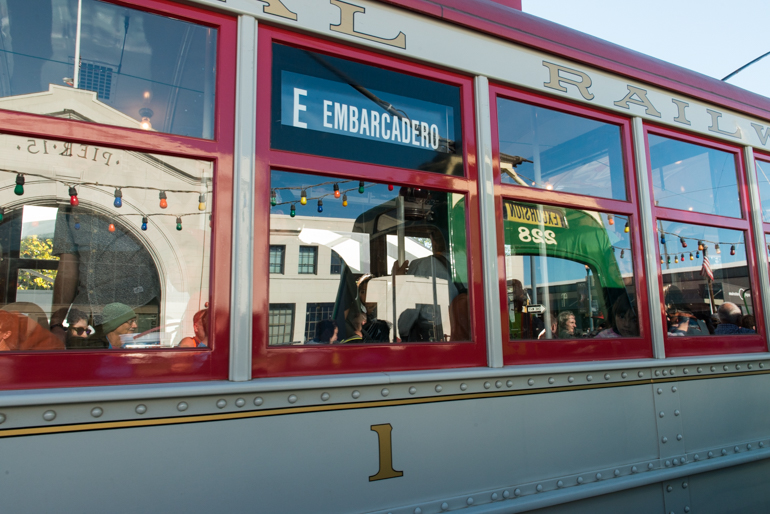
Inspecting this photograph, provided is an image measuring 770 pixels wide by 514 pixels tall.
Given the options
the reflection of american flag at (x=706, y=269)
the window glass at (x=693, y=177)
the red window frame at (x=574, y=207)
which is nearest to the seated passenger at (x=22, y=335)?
the red window frame at (x=574, y=207)

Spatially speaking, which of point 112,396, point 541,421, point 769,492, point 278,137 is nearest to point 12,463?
point 112,396

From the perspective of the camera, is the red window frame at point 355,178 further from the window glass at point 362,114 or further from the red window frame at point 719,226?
the red window frame at point 719,226

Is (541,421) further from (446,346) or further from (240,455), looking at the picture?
(240,455)

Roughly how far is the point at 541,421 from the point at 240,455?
111 centimetres

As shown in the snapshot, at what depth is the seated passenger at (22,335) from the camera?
4.18 feet

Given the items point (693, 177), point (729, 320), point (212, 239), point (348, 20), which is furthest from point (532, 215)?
point (729, 320)

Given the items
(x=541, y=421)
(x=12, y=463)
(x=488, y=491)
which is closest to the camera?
(x=12, y=463)

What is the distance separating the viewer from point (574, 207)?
2156 mm

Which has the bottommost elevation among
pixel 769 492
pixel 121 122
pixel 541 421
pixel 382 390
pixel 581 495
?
pixel 769 492

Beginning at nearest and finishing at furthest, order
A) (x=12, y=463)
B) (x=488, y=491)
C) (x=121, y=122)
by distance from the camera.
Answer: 1. (x=12, y=463)
2. (x=121, y=122)
3. (x=488, y=491)

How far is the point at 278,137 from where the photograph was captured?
1.63 meters

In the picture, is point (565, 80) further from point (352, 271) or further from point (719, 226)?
point (352, 271)

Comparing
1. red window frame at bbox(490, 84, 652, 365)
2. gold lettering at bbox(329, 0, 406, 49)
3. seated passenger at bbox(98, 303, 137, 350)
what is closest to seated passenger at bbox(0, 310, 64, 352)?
seated passenger at bbox(98, 303, 137, 350)

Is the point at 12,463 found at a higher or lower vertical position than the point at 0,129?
lower
